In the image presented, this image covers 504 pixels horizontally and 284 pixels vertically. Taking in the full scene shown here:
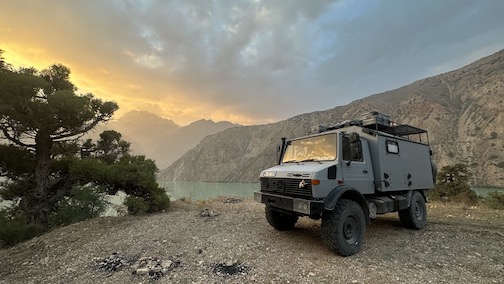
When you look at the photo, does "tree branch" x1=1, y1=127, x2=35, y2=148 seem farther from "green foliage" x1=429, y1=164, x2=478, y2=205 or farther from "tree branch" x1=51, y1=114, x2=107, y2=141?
"green foliage" x1=429, y1=164, x2=478, y2=205

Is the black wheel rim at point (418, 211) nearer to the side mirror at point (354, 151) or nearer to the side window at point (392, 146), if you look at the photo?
the side window at point (392, 146)

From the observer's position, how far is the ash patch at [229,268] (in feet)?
15.4

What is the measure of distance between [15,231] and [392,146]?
12.0m

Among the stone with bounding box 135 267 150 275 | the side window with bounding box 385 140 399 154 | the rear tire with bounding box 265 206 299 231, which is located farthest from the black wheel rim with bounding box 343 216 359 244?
the stone with bounding box 135 267 150 275

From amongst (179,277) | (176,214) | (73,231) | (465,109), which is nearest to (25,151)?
(73,231)

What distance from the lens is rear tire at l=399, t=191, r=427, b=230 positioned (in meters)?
7.50

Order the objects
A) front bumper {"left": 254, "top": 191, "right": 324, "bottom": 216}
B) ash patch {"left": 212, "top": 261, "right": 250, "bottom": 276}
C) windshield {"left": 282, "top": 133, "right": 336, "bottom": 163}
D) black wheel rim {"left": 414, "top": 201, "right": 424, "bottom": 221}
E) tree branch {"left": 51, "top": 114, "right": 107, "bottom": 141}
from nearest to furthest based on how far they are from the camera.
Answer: ash patch {"left": 212, "top": 261, "right": 250, "bottom": 276} → front bumper {"left": 254, "top": 191, "right": 324, "bottom": 216} → windshield {"left": 282, "top": 133, "right": 336, "bottom": 163} → black wheel rim {"left": 414, "top": 201, "right": 424, "bottom": 221} → tree branch {"left": 51, "top": 114, "right": 107, "bottom": 141}

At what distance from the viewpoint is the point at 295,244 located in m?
6.21

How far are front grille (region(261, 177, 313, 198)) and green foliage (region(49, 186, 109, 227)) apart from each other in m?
7.70

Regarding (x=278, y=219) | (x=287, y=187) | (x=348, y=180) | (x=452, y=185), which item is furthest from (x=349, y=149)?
(x=452, y=185)

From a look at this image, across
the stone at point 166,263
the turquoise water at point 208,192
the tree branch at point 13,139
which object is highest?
the tree branch at point 13,139

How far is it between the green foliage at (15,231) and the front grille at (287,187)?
8057 mm

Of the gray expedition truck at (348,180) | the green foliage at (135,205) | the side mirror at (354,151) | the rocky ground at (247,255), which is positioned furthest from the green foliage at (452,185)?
the green foliage at (135,205)

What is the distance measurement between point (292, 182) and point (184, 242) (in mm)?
3314
